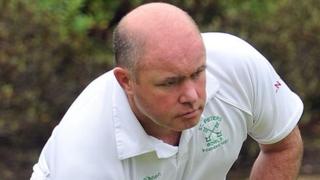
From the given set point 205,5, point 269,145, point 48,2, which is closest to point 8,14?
point 48,2

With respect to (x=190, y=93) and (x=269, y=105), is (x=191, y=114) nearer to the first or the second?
(x=190, y=93)

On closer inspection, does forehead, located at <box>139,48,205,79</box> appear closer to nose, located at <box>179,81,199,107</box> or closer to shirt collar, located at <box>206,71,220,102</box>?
nose, located at <box>179,81,199,107</box>

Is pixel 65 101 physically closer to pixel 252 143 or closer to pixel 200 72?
pixel 252 143

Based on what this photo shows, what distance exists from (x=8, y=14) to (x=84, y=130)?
2514 mm

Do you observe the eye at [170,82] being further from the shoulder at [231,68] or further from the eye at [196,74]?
the shoulder at [231,68]

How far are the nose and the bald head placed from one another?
99mm

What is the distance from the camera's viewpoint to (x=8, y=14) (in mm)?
5535

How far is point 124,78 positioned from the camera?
123 inches

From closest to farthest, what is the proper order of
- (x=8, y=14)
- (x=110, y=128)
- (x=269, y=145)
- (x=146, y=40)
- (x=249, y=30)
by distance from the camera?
(x=146, y=40) → (x=110, y=128) → (x=269, y=145) → (x=8, y=14) → (x=249, y=30)

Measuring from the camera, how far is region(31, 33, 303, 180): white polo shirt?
10.3ft

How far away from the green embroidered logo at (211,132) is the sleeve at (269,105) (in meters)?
0.16

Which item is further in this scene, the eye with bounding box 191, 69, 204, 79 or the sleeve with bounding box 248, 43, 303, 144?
the sleeve with bounding box 248, 43, 303, 144

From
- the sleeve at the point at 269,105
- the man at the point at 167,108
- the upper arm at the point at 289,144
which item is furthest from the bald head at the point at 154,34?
the upper arm at the point at 289,144

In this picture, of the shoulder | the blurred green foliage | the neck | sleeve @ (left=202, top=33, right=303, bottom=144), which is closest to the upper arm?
sleeve @ (left=202, top=33, right=303, bottom=144)
